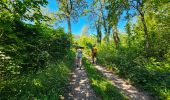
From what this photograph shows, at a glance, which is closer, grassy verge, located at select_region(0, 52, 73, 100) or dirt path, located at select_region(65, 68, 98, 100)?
grassy verge, located at select_region(0, 52, 73, 100)

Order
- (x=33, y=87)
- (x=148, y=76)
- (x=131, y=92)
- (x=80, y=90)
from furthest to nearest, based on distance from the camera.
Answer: (x=148, y=76)
(x=131, y=92)
(x=80, y=90)
(x=33, y=87)

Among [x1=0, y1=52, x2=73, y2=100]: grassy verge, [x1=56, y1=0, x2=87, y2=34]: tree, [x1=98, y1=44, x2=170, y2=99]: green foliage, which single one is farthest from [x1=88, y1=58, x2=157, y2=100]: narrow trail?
[x1=56, y1=0, x2=87, y2=34]: tree

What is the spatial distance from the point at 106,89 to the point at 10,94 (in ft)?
19.1

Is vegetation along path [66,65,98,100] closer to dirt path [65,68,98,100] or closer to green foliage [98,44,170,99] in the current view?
dirt path [65,68,98,100]

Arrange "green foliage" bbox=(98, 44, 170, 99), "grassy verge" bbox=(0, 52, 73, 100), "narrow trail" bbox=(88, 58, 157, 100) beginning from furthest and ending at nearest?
1. "green foliage" bbox=(98, 44, 170, 99)
2. "narrow trail" bbox=(88, 58, 157, 100)
3. "grassy verge" bbox=(0, 52, 73, 100)

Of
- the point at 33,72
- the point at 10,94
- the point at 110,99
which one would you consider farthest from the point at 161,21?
the point at 10,94

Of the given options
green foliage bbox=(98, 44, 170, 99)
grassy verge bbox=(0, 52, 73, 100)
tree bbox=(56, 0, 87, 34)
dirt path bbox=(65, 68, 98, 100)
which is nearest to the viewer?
grassy verge bbox=(0, 52, 73, 100)

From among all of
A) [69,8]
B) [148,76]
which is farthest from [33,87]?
[69,8]

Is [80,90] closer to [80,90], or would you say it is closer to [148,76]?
[80,90]

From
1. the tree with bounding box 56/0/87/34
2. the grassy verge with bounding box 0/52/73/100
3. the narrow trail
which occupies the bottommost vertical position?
the narrow trail

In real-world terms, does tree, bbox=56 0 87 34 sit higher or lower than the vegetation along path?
higher

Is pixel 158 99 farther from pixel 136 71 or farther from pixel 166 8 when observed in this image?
pixel 166 8

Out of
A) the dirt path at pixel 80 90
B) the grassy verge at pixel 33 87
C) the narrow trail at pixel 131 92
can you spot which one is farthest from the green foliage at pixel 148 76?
the grassy verge at pixel 33 87

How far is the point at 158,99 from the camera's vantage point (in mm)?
11648
